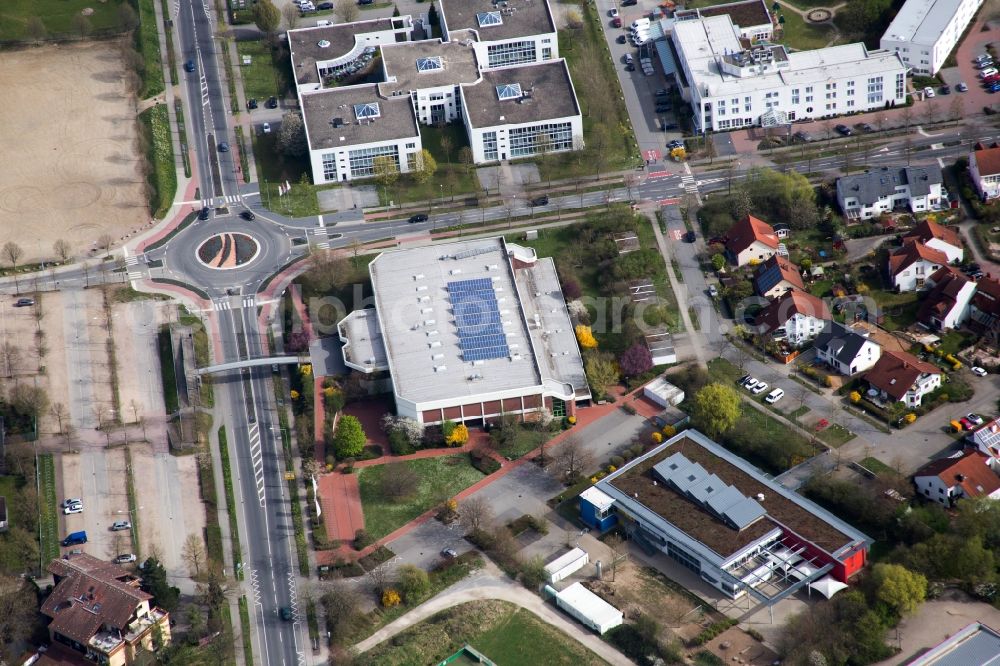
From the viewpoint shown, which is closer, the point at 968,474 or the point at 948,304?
the point at 968,474

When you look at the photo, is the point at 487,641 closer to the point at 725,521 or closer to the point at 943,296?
the point at 725,521

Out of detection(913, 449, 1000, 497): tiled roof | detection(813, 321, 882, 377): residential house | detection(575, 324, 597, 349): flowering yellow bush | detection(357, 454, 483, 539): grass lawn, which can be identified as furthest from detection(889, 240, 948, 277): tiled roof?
detection(357, 454, 483, 539): grass lawn

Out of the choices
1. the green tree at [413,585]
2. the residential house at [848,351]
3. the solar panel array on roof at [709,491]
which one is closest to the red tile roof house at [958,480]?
the solar panel array on roof at [709,491]

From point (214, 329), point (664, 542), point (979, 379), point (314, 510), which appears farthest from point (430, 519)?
point (979, 379)

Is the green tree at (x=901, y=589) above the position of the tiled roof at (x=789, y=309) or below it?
below

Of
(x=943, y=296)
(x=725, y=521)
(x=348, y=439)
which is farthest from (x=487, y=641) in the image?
(x=943, y=296)

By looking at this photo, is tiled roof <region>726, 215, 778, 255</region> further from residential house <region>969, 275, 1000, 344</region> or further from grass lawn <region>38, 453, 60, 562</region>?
grass lawn <region>38, 453, 60, 562</region>

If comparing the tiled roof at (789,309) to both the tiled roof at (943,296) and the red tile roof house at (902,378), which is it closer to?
the red tile roof house at (902,378)
